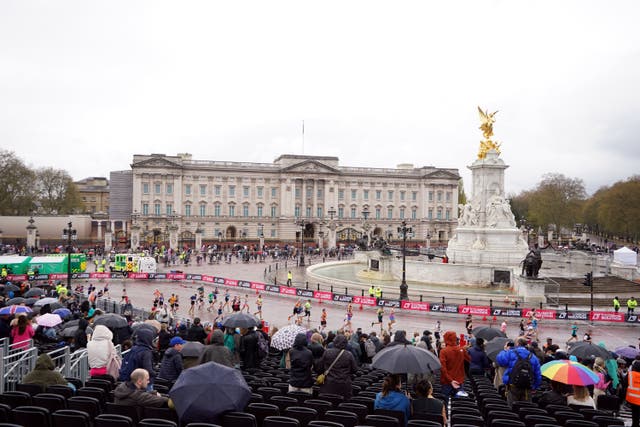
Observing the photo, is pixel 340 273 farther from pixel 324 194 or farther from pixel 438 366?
pixel 324 194

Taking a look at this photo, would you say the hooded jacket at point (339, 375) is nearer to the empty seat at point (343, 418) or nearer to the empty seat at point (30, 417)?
the empty seat at point (343, 418)

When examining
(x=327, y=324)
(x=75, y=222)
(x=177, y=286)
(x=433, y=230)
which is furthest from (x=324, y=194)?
(x=327, y=324)

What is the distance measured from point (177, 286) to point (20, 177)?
58858 millimetres

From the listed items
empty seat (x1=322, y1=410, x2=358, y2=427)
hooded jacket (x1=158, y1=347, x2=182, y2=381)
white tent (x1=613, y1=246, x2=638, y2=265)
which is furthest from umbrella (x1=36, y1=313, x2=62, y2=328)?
white tent (x1=613, y1=246, x2=638, y2=265)

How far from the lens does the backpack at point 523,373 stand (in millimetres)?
9547

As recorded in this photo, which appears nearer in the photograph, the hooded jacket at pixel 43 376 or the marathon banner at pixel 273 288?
the hooded jacket at pixel 43 376

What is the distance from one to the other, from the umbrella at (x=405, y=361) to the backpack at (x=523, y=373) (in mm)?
1881

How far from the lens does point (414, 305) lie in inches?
1183

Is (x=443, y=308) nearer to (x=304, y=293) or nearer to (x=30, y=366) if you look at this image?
(x=304, y=293)

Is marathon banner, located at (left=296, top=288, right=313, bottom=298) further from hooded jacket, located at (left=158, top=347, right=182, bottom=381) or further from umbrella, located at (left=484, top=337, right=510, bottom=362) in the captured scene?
hooded jacket, located at (left=158, top=347, right=182, bottom=381)

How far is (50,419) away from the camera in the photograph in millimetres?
6238

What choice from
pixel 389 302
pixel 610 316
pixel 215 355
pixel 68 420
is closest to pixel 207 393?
pixel 68 420

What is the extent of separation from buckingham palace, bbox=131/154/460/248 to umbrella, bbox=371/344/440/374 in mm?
73799

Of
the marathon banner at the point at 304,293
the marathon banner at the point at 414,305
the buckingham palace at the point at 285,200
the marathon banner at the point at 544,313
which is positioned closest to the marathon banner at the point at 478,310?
the marathon banner at the point at 544,313
